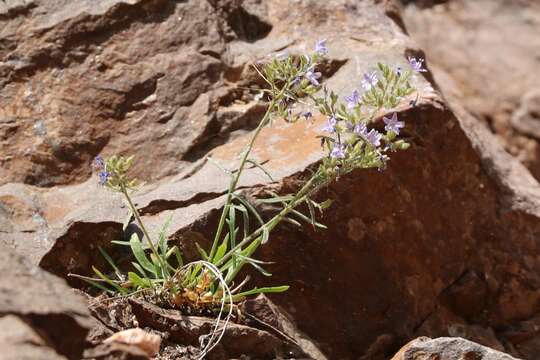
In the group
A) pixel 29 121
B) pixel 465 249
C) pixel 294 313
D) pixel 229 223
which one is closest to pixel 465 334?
pixel 465 249

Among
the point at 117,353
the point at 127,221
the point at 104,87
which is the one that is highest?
the point at 117,353

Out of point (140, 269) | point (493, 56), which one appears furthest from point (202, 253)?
point (493, 56)

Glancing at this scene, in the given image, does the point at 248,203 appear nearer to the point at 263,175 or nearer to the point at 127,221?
the point at 263,175

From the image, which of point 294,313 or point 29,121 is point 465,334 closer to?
point 294,313

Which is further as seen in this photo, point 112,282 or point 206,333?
point 112,282

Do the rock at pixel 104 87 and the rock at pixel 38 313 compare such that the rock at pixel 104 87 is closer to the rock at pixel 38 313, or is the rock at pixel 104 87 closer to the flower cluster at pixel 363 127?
the flower cluster at pixel 363 127

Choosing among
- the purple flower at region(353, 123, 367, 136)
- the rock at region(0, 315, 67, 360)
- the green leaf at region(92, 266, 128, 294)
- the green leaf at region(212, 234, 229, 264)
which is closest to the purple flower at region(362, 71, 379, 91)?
the purple flower at region(353, 123, 367, 136)
